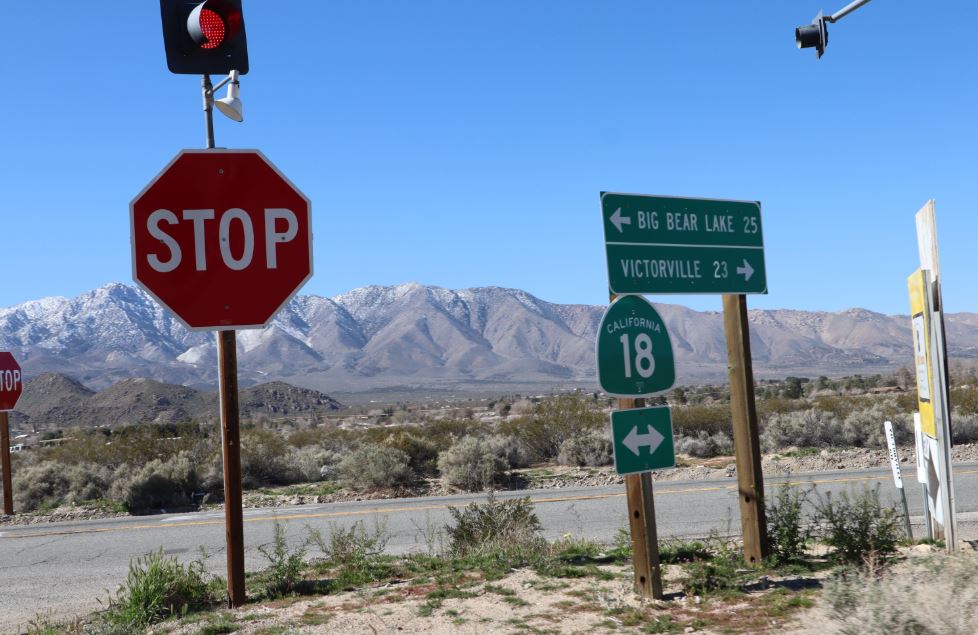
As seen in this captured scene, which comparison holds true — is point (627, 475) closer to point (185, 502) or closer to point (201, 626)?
point (201, 626)

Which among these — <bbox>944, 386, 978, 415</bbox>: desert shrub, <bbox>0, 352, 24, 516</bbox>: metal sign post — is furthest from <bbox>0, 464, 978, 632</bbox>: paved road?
<bbox>944, 386, 978, 415</bbox>: desert shrub

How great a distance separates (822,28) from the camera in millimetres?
11820

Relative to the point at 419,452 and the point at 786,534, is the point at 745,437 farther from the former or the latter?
the point at 419,452

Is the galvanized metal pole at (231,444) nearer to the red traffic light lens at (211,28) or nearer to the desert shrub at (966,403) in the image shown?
the red traffic light lens at (211,28)

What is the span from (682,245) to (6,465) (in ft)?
47.4

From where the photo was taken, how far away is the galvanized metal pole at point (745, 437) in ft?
23.7

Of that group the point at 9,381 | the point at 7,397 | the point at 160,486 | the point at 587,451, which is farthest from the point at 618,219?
the point at 587,451

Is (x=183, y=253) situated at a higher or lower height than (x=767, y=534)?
higher

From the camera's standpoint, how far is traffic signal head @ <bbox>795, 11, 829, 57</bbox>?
11.8 meters

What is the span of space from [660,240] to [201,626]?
421cm

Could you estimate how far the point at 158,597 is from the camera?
6809 mm

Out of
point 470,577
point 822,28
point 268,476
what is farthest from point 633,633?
point 268,476

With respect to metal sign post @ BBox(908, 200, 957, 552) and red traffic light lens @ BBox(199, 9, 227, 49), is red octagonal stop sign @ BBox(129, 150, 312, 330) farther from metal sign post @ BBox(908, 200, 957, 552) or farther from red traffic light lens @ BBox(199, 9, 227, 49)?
metal sign post @ BBox(908, 200, 957, 552)

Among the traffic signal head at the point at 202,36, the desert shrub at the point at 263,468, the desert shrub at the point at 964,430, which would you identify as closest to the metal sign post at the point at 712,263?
the traffic signal head at the point at 202,36
